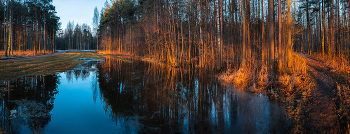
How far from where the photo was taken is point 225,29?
21.6 metres

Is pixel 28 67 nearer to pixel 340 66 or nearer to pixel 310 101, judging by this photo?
pixel 310 101

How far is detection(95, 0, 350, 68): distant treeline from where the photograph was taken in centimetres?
1324

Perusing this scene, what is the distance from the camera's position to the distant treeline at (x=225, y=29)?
13.2 m

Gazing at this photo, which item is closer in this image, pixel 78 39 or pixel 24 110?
pixel 24 110

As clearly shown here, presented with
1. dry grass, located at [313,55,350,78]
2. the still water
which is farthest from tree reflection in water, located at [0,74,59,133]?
dry grass, located at [313,55,350,78]

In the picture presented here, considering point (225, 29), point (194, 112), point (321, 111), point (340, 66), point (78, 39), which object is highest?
point (78, 39)

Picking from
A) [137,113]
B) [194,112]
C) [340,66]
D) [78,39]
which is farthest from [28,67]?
[78,39]

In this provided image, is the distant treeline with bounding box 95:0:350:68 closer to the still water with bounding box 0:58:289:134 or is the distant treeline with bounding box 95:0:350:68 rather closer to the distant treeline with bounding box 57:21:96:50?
the still water with bounding box 0:58:289:134

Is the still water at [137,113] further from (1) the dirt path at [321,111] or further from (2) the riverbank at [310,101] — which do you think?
(1) the dirt path at [321,111]

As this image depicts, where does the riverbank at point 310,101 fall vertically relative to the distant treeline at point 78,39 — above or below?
below

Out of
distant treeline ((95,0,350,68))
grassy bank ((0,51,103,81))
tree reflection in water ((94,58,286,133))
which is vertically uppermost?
distant treeline ((95,0,350,68))

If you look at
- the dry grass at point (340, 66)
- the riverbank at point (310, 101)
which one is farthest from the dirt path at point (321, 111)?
the dry grass at point (340, 66)

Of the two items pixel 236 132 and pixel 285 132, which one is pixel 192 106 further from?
pixel 285 132

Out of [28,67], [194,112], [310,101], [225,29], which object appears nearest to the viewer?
[194,112]
